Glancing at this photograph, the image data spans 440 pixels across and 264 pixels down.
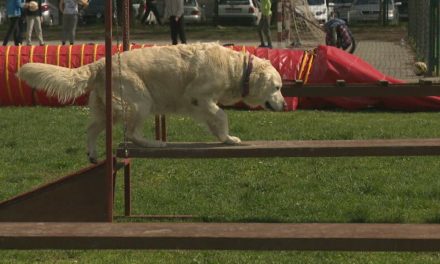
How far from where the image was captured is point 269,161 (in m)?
9.55

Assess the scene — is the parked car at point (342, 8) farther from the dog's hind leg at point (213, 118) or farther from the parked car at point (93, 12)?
the dog's hind leg at point (213, 118)

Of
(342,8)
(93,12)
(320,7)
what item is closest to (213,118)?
(320,7)

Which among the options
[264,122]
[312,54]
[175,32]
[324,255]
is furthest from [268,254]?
[175,32]

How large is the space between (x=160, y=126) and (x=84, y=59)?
236 inches

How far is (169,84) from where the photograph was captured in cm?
703

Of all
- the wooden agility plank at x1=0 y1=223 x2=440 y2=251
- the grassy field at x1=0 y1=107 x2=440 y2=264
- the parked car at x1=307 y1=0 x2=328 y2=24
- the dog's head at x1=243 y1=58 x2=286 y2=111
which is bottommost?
the grassy field at x1=0 y1=107 x2=440 y2=264

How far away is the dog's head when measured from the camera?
7.21 meters

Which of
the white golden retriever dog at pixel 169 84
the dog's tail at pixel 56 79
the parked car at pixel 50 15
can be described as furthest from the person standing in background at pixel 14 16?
the parked car at pixel 50 15

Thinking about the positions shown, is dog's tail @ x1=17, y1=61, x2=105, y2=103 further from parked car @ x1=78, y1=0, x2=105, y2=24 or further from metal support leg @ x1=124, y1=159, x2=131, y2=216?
parked car @ x1=78, y1=0, x2=105, y2=24

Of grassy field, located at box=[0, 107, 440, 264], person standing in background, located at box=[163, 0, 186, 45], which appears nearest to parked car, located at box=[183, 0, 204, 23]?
person standing in background, located at box=[163, 0, 186, 45]

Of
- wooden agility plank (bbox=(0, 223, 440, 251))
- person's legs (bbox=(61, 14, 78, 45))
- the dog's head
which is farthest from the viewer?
person's legs (bbox=(61, 14, 78, 45))

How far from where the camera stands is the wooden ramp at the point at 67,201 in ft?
21.4

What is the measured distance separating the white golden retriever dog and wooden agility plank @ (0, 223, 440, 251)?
2.31 metres

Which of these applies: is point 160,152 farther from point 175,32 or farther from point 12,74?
point 175,32
